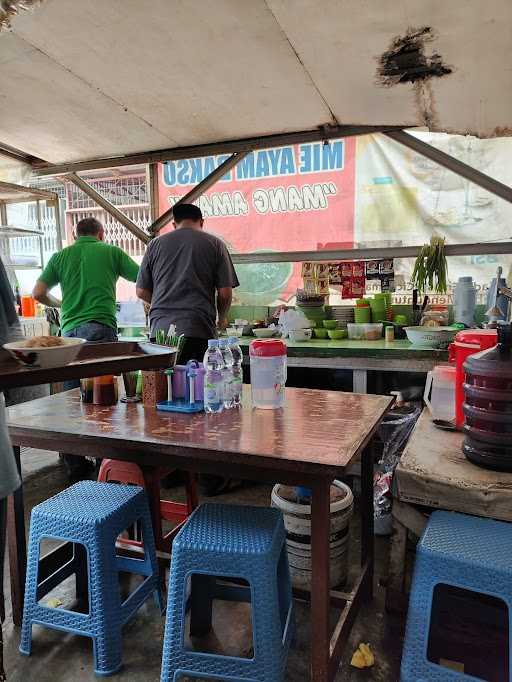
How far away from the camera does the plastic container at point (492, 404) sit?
1.60 m

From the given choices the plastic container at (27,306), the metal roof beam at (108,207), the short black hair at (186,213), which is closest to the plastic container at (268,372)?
the short black hair at (186,213)

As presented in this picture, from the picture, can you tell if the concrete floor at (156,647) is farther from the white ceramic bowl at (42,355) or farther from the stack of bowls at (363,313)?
the stack of bowls at (363,313)

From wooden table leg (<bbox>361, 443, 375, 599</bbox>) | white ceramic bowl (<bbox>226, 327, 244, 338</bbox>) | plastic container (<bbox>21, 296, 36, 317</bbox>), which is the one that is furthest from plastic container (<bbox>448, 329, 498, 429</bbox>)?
plastic container (<bbox>21, 296, 36, 317</bbox>)

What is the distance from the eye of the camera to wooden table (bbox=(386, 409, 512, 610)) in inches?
61.2

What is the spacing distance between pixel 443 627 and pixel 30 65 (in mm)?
3081

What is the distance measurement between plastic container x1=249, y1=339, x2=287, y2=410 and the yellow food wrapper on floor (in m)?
0.92

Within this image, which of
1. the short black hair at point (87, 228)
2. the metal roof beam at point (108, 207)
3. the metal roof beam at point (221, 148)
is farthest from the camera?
the metal roof beam at point (108, 207)

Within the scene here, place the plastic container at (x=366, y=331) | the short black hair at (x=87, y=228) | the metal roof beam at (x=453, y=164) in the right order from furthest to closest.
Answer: the plastic container at (x=366, y=331), the short black hair at (x=87, y=228), the metal roof beam at (x=453, y=164)

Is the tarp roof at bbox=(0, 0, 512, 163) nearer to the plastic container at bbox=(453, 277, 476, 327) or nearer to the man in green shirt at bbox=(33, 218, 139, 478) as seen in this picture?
the man in green shirt at bbox=(33, 218, 139, 478)

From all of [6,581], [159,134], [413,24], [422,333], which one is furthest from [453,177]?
[6,581]

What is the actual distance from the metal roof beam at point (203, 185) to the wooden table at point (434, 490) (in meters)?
2.63

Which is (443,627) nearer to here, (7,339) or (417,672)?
(417,672)

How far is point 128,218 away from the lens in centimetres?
426

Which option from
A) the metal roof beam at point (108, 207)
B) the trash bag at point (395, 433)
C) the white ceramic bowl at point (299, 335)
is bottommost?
the trash bag at point (395, 433)
